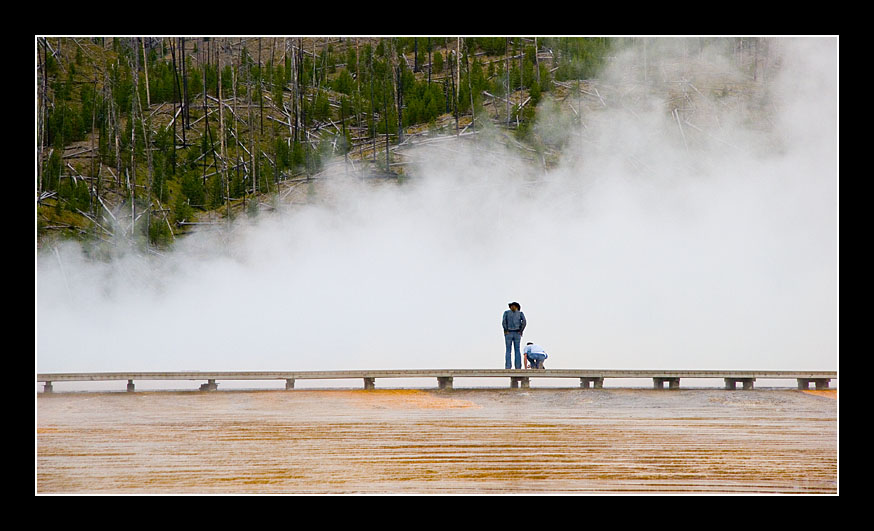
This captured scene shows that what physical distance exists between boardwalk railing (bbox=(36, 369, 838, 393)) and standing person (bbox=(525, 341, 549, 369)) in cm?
34

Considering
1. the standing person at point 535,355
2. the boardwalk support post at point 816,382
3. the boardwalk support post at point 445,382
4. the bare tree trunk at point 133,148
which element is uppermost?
the bare tree trunk at point 133,148

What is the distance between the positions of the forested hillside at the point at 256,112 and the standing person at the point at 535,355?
2.83m

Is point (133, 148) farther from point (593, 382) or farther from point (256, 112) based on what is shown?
point (593, 382)

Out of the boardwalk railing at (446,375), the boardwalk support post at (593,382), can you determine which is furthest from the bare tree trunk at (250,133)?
the boardwalk support post at (593,382)

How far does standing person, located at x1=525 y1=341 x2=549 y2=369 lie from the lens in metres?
8.63

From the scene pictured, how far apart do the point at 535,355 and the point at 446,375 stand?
0.98 metres

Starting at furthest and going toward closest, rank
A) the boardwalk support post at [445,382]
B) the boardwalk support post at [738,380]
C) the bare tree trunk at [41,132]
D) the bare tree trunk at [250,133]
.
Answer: the bare tree trunk at [250,133] < the bare tree trunk at [41,132] < the boardwalk support post at [738,380] < the boardwalk support post at [445,382]

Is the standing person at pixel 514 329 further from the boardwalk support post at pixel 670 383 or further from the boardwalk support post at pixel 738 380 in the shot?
the boardwalk support post at pixel 738 380

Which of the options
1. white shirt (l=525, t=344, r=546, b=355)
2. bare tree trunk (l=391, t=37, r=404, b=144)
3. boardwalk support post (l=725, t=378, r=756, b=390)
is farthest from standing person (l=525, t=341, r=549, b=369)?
bare tree trunk (l=391, t=37, r=404, b=144)

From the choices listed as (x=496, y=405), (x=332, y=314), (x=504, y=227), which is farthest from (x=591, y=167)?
(x=496, y=405)

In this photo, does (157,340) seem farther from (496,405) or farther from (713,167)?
(713,167)

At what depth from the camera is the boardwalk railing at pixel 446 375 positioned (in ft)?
25.5

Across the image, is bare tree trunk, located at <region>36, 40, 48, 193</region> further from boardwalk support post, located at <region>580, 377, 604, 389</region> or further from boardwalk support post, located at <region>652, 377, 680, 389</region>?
boardwalk support post, located at <region>652, 377, 680, 389</region>

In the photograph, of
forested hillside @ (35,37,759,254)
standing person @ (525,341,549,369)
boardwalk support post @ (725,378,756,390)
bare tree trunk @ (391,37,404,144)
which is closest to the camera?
boardwalk support post @ (725,378,756,390)
